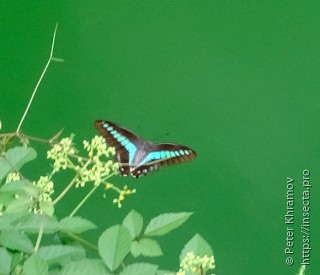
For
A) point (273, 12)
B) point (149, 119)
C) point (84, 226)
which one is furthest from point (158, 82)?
point (84, 226)

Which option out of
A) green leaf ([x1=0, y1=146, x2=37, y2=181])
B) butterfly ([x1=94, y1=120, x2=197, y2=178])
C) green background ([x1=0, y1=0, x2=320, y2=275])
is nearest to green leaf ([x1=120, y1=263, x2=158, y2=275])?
green leaf ([x1=0, y1=146, x2=37, y2=181])

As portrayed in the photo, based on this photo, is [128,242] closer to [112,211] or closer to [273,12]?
[112,211]

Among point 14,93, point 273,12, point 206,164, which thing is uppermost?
point 273,12

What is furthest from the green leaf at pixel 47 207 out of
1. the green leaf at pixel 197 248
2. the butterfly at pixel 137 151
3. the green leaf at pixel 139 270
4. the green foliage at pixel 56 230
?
the butterfly at pixel 137 151

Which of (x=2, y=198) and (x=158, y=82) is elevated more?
(x=158, y=82)

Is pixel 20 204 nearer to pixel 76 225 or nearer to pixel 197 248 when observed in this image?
pixel 76 225

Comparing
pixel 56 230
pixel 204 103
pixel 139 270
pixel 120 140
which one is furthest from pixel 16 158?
pixel 204 103

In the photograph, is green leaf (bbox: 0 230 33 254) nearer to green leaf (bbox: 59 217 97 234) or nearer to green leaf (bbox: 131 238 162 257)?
green leaf (bbox: 59 217 97 234)
